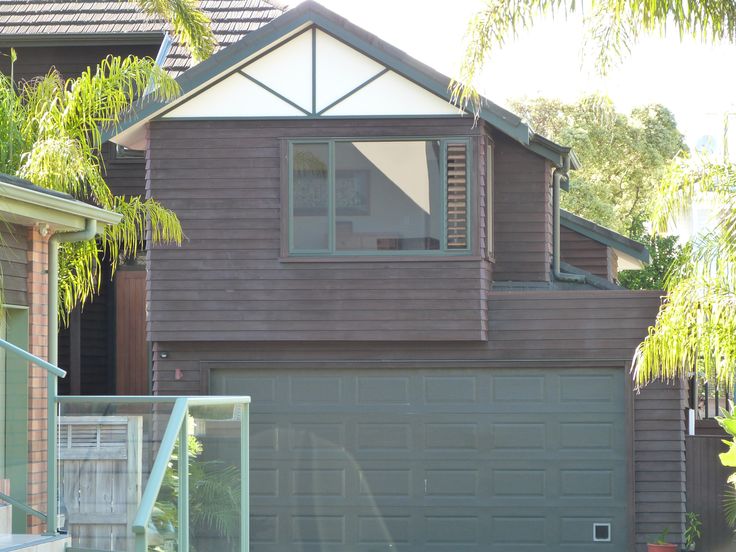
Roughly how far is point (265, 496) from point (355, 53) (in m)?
5.51

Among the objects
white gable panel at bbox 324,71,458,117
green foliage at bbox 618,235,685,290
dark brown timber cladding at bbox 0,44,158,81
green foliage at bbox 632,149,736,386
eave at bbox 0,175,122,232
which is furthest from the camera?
green foliage at bbox 618,235,685,290

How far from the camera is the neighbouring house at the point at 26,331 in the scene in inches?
304

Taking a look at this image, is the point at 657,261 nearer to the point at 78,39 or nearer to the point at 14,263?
the point at 78,39

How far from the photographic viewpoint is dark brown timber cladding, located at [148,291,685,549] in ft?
46.5

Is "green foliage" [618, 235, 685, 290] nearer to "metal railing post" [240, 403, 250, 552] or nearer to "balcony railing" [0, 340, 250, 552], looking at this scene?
"metal railing post" [240, 403, 250, 552]

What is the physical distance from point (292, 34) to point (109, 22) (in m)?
5.01

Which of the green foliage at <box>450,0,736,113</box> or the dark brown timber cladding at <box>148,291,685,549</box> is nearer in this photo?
the green foliage at <box>450,0,736,113</box>

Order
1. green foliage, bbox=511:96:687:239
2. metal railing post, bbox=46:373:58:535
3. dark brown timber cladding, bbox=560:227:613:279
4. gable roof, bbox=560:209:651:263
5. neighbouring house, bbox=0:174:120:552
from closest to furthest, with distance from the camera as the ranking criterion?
metal railing post, bbox=46:373:58:535 → neighbouring house, bbox=0:174:120:552 → gable roof, bbox=560:209:651:263 → dark brown timber cladding, bbox=560:227:613:279 → green foliage, bbox=511:96:687:239

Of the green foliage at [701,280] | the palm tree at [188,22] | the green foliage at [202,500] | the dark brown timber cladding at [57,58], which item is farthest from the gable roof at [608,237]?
the green foliage at [202,500]

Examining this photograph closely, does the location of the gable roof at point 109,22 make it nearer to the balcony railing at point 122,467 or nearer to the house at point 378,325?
the house at point 378,325

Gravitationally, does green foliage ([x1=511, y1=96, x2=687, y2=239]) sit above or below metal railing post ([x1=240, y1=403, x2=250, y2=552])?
above

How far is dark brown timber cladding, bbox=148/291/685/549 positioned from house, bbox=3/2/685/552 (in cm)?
2

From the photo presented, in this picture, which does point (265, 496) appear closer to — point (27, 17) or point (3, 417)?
point (3, 417)

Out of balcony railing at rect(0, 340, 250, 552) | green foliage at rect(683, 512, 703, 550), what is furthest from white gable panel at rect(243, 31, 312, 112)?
balcony railing at rect(0, 340, 250, 552)
